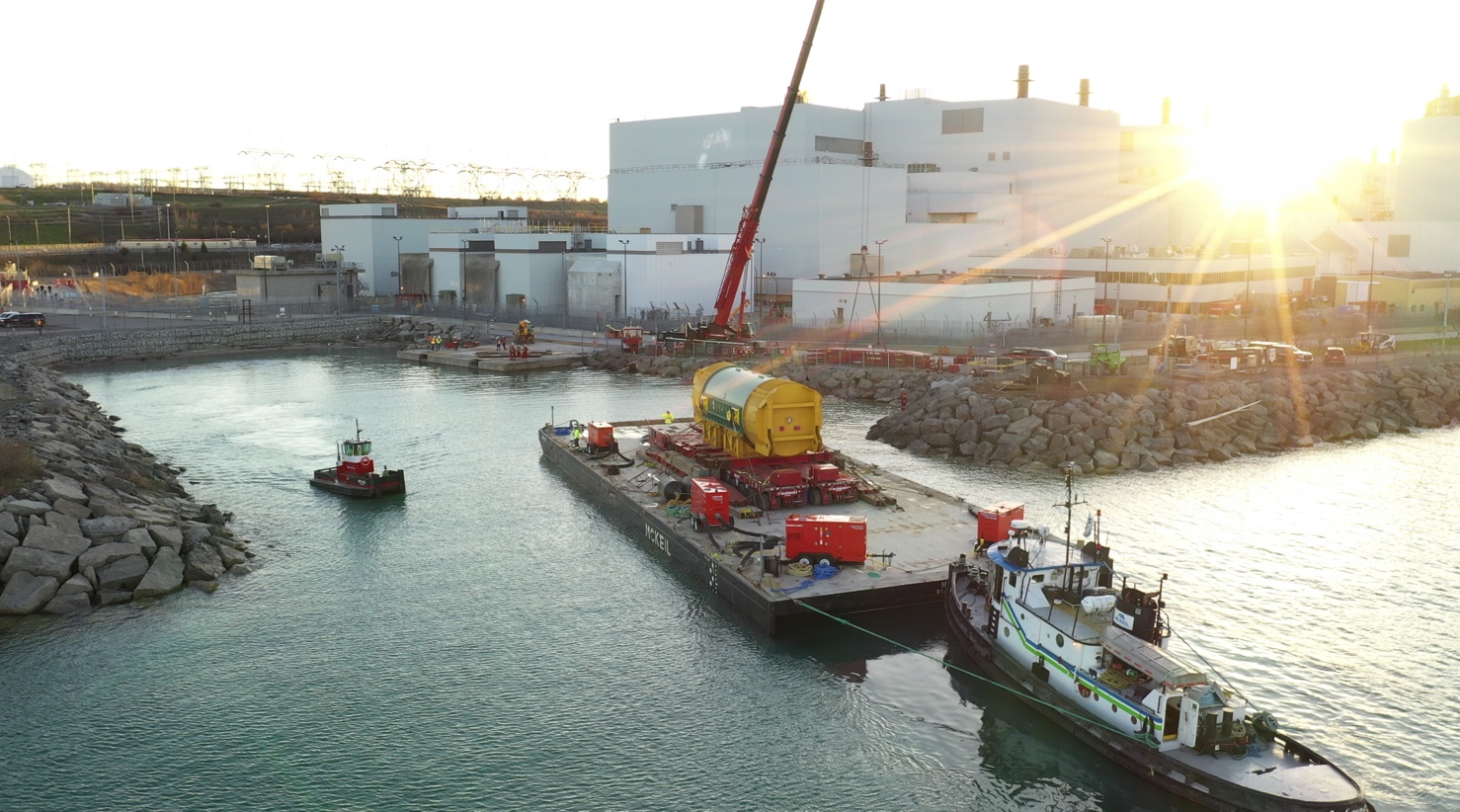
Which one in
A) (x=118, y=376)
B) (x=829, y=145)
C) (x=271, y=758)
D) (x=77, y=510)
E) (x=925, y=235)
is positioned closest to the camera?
(x=271, y=758)

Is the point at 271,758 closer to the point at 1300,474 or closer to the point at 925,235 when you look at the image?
the point at 1300,474

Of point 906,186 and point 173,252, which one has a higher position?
point 906,186

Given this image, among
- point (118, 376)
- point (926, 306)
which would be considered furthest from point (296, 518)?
point (926, 306)

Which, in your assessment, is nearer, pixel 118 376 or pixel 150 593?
pixel 150 593

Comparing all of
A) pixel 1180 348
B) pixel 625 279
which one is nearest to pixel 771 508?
pixel 1180 348

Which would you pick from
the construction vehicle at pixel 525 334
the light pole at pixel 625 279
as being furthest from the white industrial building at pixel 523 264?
the construction vehicle at pixel 525 334

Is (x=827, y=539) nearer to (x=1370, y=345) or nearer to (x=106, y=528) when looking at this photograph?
(x=106, y=528)

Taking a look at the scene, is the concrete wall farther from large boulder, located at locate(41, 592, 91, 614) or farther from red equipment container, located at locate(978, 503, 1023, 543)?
red equipment container, located at locate(978, 503, 1023, 543)
